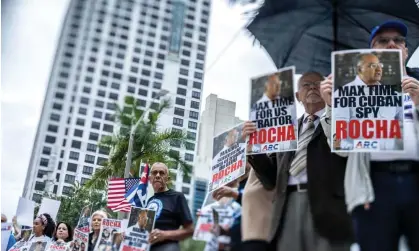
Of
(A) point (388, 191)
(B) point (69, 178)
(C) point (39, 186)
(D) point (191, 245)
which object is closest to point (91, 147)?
(B) point (69, 178)

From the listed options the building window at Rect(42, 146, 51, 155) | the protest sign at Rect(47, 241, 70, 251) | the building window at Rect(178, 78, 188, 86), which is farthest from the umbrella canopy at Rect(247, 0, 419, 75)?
the protest sign at Rect(47, 241, 70, 251)

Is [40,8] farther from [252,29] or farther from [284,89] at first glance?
[284,89]

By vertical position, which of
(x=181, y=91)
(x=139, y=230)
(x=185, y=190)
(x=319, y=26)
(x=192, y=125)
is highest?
(x=319, y=26)

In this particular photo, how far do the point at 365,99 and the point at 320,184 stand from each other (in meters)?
0.33

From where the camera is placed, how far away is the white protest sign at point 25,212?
3453mm

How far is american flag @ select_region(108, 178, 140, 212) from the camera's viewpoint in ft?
8.92

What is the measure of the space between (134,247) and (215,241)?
1.80ft

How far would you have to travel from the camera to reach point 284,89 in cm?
179

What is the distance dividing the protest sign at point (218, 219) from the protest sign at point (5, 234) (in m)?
2.03

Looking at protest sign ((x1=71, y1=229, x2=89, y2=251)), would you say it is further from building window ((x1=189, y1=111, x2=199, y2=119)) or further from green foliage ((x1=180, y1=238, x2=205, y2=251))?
building window ((x1=189, y1=111, x2=199, y2=119))

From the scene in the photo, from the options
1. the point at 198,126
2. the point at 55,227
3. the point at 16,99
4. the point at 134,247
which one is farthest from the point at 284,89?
the point at 55,227

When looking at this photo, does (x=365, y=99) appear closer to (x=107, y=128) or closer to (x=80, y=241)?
(x=107, y=128)

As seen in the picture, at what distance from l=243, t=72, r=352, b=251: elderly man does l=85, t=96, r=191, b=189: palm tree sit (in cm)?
66

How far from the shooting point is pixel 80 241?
281 cm
